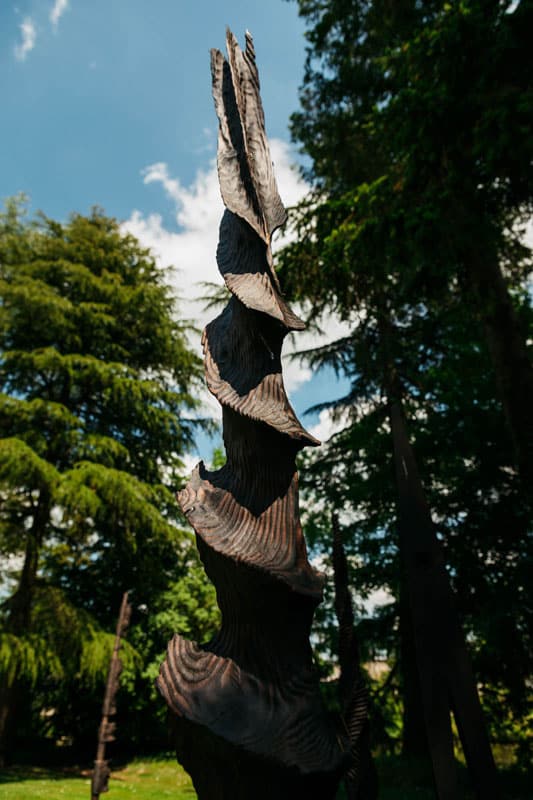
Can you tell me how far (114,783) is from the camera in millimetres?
12133

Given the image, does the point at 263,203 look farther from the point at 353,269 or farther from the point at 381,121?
the point at 353,269

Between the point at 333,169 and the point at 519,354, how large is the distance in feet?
19.2

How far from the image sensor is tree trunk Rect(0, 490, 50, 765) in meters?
12.1

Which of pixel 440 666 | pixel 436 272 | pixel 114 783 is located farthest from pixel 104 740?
pixel 114 783

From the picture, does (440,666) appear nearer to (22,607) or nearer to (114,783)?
(22,607)

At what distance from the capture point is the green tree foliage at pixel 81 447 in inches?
483

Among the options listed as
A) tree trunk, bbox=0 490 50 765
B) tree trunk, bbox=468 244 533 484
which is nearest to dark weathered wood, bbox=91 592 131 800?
tree trunk, bbox=468 244 533 484

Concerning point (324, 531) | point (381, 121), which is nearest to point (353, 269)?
point (381, 121)

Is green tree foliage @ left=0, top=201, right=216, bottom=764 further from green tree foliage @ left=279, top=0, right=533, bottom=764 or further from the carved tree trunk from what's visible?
the carved tree trunk

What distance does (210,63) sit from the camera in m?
1.93

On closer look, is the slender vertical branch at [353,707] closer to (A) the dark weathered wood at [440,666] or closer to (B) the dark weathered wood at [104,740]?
(A) the dark weathered wood at [440,666]

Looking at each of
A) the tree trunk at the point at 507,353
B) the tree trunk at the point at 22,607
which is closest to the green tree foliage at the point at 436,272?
the tree trunk at the point at 507,353

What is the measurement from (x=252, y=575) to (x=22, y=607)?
1324 centimetres

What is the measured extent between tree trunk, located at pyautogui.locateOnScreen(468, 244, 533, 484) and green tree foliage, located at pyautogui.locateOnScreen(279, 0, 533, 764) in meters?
0.02
